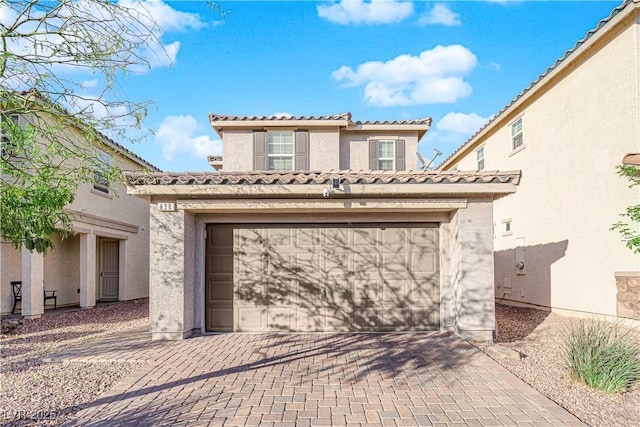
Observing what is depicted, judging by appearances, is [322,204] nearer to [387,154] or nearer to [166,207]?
[166,207]

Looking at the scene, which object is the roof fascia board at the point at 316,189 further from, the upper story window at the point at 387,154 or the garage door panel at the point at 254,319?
the upper story window at the point at 387,154

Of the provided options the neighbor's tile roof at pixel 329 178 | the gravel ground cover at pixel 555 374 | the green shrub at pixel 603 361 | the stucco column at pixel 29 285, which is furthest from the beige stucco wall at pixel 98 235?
the green shrub at pixel 603 361

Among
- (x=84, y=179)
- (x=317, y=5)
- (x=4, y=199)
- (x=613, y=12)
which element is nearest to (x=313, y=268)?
(x=84, y=179)

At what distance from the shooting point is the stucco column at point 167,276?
8.14m

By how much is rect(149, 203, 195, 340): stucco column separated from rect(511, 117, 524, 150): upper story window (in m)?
12.1

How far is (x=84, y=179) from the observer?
573cm

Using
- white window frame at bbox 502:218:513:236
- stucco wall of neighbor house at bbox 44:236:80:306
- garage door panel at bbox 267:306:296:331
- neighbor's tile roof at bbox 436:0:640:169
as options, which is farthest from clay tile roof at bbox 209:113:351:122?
garage door panel at bbox 267:306:296:331

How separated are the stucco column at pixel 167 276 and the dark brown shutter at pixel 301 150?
20.9 feet

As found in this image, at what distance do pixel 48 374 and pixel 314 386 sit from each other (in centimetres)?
442

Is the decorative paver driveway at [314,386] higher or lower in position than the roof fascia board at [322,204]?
lower

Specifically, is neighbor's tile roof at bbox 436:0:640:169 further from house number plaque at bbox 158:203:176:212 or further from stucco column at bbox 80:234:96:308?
stucco column at bbox 80:234:96:308

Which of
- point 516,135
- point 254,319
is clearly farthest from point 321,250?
point 516,135

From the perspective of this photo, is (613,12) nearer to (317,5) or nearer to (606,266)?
(606,266)

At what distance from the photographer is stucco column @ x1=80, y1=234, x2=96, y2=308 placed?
44.1ft
